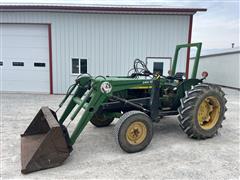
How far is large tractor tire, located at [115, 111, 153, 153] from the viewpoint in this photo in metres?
3.22

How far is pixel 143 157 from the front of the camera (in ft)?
10.5

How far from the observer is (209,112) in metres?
4.16

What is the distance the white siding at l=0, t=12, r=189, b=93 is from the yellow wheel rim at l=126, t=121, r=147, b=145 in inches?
249

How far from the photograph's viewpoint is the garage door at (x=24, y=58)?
9414mm

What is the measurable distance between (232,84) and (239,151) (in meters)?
11.5

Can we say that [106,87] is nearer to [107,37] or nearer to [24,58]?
[107,37]

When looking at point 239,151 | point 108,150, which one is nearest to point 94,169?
point 108,150

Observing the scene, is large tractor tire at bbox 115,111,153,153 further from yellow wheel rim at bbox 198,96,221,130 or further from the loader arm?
yellow wheel rim at bbox 198,96,221,130

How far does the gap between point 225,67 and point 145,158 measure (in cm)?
1365

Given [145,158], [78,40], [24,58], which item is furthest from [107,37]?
Answer: [145,158]

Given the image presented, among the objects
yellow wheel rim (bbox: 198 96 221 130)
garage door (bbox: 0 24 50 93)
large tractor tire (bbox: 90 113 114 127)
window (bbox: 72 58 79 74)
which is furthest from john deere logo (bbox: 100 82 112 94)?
garage door (bbox: 0 24 50 93)

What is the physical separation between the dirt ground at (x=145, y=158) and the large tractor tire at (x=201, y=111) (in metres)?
0.23

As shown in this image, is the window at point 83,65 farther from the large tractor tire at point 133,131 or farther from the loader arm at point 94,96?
the large tractor tire at point 133,131

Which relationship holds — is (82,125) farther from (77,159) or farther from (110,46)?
(110,46)
